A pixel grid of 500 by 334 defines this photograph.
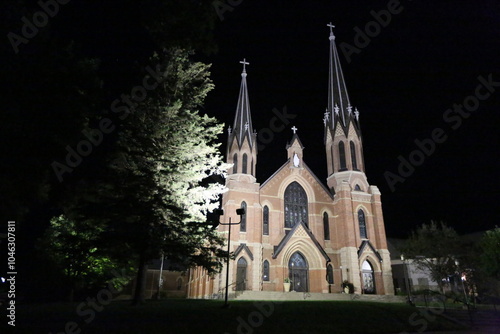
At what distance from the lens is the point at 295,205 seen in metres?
33.2

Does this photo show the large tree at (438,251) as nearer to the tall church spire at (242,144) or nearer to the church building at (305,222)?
the church building at (305,222)

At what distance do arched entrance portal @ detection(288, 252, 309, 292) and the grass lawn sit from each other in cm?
1557

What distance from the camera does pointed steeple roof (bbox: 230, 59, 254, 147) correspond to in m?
36.1

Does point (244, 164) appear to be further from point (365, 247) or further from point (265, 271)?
point (365, 247)

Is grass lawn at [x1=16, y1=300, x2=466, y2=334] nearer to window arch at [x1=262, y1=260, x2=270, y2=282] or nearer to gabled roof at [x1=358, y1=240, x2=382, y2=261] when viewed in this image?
window arch at [x1=262, y1=260, x2=270, y2=282]

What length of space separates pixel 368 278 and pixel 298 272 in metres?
6.84

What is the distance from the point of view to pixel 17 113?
8.25 meters

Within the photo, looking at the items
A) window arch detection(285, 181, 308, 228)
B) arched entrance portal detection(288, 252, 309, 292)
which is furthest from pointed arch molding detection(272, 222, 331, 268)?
window arch detection(285, 181, 308, 228)

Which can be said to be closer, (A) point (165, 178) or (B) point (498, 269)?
(A) point (165, 178)

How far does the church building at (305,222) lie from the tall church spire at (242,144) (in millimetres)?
113

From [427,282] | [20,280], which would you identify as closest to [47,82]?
[20,280]

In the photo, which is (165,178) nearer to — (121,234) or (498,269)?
(121,234)

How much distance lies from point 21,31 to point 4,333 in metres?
8.02

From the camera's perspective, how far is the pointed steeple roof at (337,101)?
3722 centimetres
